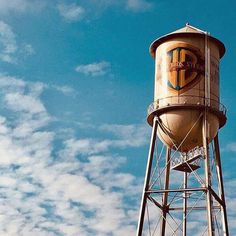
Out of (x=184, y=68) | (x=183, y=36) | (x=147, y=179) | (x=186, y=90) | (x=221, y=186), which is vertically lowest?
(x=147, y=179)

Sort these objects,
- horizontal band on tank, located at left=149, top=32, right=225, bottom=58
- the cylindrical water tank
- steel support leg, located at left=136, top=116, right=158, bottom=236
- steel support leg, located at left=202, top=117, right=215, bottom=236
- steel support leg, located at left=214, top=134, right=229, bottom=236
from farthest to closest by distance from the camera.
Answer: horizontal band on tank, located at left=149, top=32, right=225, bottom=58 → steel support leg, located at left=214, top=134, right=229, bottom=236 → the cylindrical water tank → steel support leg, located at left=136, top=116, right=158, bottom=236 → steel support leg, located at left=202, top=117, right=215, bottom=236

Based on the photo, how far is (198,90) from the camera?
40562mm

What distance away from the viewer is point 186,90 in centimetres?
4044

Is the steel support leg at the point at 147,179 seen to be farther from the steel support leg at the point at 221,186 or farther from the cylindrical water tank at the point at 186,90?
the steel support leg at the point at 221,186

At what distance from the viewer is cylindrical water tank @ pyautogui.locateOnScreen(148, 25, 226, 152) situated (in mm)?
40375

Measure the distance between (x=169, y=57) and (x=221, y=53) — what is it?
398cm

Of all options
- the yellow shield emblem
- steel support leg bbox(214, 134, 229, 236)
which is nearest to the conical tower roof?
the yellow shield emblem

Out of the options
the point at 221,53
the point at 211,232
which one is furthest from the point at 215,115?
the point at 211,232

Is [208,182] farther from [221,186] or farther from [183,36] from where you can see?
[183,36]

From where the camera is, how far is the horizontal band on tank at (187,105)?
40.2 metres

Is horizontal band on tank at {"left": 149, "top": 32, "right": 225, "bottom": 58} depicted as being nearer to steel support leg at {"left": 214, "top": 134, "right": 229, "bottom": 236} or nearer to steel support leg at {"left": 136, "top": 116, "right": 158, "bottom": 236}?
steel support leg at {"left": 136, "top": 116, "right": 158, "bottom": 236}

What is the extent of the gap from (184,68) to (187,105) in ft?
7.83

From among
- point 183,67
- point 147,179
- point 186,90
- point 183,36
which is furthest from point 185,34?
point 147,179

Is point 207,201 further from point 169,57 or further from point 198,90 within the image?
point 169,57
